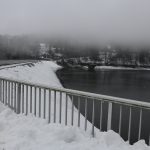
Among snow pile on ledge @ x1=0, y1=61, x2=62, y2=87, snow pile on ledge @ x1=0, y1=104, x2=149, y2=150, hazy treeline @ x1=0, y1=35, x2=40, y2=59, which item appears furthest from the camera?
hazy treeline @ x1=0, y1=35, x2=40, y2=59

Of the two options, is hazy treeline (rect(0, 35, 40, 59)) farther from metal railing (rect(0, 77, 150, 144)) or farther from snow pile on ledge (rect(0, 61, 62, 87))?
metal railing (rect(0, 77, 150, 144))

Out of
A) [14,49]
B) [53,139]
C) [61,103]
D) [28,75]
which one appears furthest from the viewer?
[14,49]

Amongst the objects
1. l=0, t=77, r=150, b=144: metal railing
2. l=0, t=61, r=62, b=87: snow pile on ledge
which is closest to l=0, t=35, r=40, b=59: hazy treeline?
l=0, t=61, r=62, b=87: snow pile on ledge

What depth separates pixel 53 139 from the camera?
458cm

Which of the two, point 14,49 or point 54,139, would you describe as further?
point 14,49

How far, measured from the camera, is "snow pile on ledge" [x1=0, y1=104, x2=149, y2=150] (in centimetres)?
430

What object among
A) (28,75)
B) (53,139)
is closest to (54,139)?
(53,139)

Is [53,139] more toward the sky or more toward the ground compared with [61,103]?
more toward the ground

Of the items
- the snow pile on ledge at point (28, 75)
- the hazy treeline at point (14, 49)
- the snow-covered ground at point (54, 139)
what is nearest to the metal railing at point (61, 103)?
the snow-covered ground at point (54, 139)

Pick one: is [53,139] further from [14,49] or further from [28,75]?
[14,49]

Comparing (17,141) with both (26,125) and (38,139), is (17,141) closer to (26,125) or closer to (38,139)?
(38,139)

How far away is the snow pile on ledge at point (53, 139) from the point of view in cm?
430

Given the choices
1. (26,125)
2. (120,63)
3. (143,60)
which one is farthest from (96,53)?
(26,125)

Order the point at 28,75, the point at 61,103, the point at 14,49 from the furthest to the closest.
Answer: the point at 14,49 → the point at 28,75 → the point at 61,103
